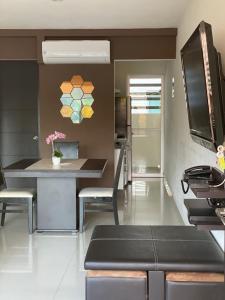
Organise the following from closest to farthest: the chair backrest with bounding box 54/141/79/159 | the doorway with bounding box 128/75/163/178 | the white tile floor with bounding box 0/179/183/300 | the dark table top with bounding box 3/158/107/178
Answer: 1. the white tile floor with bounding box 0/179/183/300
2. the dark table top with bounding box 3/158/107/178
3. the chair backrest with bounding box 54/141/79/159
4. the doorway with bounding box 128/75/163/178

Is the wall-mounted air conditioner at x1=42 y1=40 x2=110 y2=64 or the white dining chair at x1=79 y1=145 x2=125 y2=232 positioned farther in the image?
the wall-mounted air conditioner at x1=42 y1=40 x2=110 y2=64

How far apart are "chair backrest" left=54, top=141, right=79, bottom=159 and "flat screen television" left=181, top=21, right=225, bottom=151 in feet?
10.4

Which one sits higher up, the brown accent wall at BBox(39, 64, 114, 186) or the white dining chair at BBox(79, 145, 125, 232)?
the brown accent wall at BBox(39, 64, 114, 186)

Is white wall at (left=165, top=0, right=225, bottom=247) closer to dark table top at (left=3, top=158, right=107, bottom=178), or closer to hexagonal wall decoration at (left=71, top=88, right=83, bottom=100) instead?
dark table top at (left=3, top=158, right=107, bottom=178)

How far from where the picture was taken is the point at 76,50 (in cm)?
579

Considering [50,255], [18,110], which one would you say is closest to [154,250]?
[50,255]

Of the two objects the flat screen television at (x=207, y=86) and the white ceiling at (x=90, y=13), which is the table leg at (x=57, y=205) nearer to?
the white ceiling at (x=90, y=13)

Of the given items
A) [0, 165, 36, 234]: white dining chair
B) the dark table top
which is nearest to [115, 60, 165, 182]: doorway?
the dark table top

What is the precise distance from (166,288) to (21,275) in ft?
4.97

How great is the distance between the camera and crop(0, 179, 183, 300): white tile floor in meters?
3.10

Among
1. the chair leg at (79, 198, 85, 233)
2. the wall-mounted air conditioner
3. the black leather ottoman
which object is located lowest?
the chair leg at (79, 198, 85, 233)

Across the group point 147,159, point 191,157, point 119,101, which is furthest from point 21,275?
point 147,159

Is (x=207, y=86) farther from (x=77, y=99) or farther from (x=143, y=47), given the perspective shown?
(x=77, y=99)

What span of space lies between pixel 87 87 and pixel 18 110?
1590 mm
